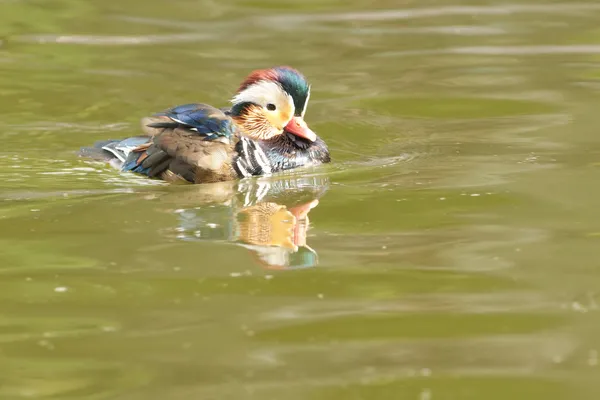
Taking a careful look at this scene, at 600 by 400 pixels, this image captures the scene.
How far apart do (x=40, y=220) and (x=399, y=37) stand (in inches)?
284

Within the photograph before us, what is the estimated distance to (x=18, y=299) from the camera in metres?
5.62

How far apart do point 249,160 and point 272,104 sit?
734 millimetres

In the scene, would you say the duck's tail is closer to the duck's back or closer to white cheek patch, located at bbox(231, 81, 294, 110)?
the duck's back

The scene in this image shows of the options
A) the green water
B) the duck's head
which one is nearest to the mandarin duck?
the duck's head

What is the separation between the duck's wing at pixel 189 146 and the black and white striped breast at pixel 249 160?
0.23 ft

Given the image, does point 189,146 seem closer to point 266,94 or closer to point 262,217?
point 266,94

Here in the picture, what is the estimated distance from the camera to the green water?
4785 mm

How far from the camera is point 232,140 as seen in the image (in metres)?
8.79

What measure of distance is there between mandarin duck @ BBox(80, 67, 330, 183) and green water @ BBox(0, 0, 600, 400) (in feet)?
0.63

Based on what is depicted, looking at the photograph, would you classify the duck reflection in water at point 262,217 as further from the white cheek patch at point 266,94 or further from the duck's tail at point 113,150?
the duck's tail at point 113,150

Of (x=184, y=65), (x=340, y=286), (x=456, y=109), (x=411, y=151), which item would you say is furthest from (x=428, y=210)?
(x=184, y=65)

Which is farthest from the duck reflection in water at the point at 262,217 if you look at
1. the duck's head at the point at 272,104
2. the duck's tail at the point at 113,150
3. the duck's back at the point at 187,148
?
the duck's tail at the point at 113,150

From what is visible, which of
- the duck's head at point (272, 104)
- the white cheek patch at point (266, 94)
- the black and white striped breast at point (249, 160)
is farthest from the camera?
the white cheek patch at point (266, 94)

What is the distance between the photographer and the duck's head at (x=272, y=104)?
30.0ft
